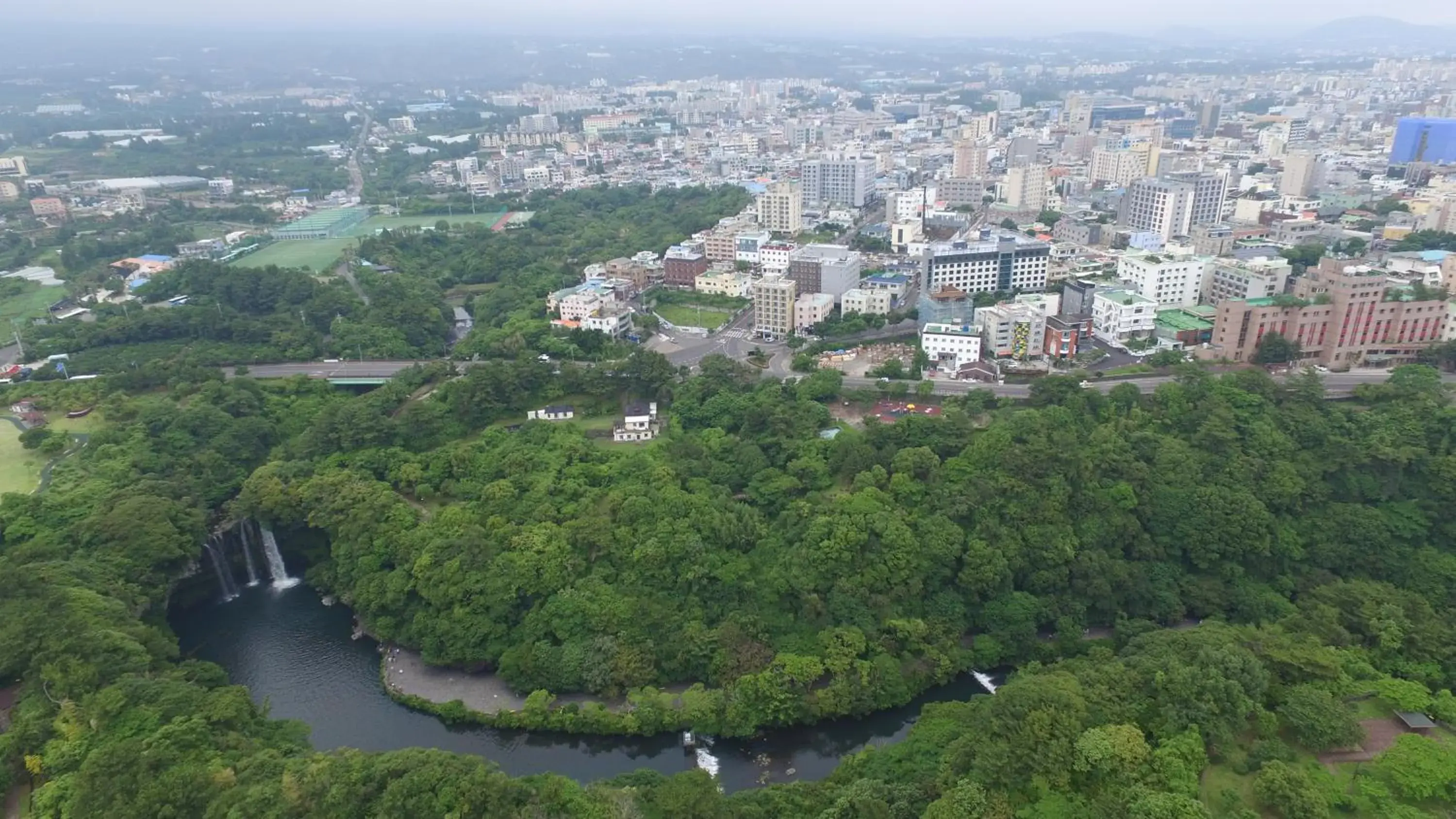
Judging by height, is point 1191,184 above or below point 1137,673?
above

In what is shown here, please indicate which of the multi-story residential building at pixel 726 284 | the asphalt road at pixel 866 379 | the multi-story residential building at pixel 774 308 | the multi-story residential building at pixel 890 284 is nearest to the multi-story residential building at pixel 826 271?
the multi-story residential building at pixel 890 284

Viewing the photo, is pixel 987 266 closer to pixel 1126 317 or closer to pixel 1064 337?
pixel 1126 317

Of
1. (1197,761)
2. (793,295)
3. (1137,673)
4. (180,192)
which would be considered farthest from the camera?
(180,192)

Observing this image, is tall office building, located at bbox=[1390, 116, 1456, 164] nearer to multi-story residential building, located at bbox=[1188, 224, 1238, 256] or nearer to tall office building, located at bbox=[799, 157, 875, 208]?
multi-story residential building, located at bbox=[1188, 224, 1238, 256]

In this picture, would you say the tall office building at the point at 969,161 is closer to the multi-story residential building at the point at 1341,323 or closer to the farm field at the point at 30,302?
the multi-story residential building at the point at 1341,323

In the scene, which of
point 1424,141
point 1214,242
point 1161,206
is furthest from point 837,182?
point 1424,141

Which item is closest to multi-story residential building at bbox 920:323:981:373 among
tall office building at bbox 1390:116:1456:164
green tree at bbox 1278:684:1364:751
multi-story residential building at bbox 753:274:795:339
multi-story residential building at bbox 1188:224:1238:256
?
multi-story residential building at bbox 753:274:795:339

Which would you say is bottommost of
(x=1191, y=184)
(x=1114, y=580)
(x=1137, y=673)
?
(x=1114, y=580)

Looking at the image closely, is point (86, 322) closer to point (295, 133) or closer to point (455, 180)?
point (455, 180)

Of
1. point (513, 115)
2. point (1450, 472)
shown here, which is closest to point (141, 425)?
point (1450, 472)
